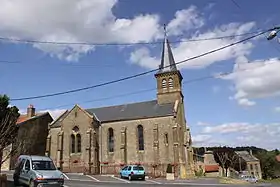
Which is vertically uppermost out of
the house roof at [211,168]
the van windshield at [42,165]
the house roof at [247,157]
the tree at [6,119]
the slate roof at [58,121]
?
the slate roof at [58,121]

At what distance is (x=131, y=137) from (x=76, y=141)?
8.65 meters

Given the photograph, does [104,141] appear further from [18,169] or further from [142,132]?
[18,169]

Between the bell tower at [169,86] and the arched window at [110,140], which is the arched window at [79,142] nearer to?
the arched window at [110,140]

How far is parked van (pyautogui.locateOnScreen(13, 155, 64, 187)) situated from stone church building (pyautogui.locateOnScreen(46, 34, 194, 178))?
25.2m

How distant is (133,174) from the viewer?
33.6 metres

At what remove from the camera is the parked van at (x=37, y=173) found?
60.9 ft

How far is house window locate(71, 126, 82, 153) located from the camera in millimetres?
48866

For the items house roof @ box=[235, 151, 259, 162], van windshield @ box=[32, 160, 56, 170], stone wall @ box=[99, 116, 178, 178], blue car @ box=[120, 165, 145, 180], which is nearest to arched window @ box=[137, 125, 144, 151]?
stone wall @ box=[99, 116, 178, 178]

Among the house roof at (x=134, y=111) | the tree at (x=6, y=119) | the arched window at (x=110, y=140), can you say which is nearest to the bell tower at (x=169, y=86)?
the house roof at (x=134, y=111)

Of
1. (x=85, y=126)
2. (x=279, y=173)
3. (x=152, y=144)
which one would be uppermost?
(x=85, y=126)

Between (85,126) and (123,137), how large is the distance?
6.15 m

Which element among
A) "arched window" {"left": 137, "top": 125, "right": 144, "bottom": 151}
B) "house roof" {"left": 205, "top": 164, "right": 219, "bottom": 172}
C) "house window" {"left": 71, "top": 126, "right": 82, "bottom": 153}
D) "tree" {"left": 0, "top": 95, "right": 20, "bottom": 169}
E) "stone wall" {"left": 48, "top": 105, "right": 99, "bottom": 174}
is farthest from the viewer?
"house roof" {"left": 205, "top": 164, "right": 219, "bottom": 172}

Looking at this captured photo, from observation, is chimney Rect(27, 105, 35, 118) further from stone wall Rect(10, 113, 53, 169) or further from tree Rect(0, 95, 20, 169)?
tree Rect(0, 95, 20, 169)

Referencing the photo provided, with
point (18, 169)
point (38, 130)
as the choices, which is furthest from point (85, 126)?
point (18, 169)
